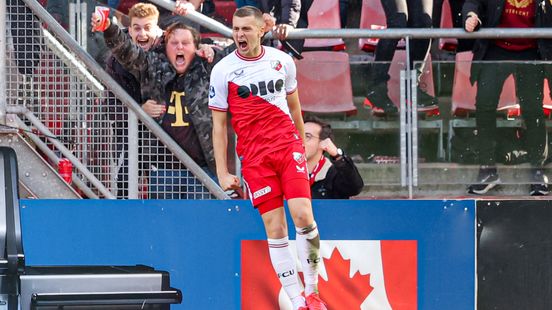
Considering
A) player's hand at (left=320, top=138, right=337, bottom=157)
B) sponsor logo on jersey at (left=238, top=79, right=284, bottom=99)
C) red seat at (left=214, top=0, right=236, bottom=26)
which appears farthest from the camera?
red seat at (left=214, top=0, right=236, bottom=26)

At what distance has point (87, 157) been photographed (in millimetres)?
8250

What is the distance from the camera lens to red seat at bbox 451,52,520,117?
8242 mm

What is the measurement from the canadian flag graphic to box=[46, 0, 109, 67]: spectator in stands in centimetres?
178

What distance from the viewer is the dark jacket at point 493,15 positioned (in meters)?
8.70

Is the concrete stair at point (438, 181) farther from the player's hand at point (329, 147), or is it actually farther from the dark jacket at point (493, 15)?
the dark jacket at point (493, 15)

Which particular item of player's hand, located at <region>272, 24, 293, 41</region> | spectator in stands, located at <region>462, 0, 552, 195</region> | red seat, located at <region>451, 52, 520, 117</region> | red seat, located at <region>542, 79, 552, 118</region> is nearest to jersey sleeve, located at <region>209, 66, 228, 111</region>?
player's hand, located at <region>272, 24, 293, 41</region>

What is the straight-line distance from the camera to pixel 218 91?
7.26 metres

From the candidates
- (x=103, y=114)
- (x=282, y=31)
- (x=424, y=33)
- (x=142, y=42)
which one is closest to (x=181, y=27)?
(x=142, y=42)

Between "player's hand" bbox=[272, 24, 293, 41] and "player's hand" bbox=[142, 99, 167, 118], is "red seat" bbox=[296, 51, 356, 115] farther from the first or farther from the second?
"player's hand" bbox=[142, 99, 167, 118]

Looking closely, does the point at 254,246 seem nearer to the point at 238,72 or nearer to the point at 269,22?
the point at 238,72

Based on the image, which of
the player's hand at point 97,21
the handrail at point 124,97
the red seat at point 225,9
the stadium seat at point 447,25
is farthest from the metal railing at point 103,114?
the red seat at point 225,9

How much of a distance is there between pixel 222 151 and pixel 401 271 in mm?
1770

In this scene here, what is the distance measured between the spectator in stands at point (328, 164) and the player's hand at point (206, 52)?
867 millimetres

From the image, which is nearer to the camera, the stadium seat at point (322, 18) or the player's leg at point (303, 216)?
the player's leg at point (303, 216)
